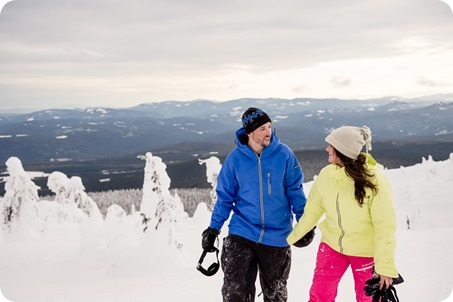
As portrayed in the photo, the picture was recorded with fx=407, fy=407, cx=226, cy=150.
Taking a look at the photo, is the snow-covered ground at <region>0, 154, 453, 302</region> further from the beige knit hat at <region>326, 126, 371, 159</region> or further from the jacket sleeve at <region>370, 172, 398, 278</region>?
the beige knit hat at <region>326, 126, 371, 159</region>

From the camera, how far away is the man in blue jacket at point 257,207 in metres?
3.85

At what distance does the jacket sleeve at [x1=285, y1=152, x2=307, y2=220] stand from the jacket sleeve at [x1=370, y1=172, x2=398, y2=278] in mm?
742

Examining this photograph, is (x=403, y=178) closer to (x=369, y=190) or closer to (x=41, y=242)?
(x=41, y=242)

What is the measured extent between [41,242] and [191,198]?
5013cm

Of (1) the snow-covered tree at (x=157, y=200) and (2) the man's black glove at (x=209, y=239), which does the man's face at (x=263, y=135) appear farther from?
(1) the snow-covered tree at (x=157, y=200)

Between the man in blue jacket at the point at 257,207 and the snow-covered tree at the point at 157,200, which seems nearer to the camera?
the man in blue jacket at the point at 257,207

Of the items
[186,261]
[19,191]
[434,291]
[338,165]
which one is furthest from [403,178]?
[338,165]

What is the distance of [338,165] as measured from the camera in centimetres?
357

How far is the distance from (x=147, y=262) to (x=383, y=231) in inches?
707

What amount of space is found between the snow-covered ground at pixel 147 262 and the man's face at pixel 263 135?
318 cm

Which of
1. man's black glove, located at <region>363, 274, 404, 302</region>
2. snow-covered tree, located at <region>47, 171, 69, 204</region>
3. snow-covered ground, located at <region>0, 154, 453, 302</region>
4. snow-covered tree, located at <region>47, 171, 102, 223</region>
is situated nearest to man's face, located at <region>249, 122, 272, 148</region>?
man's black glove, located at <region>363, 274, 404, 302</region>

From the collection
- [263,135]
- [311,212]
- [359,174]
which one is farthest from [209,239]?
[359,174]

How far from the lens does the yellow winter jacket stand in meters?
3.27

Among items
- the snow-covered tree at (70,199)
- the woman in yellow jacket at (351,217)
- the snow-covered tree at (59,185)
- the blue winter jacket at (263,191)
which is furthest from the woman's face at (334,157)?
the snow-covered tree at (59,185)
